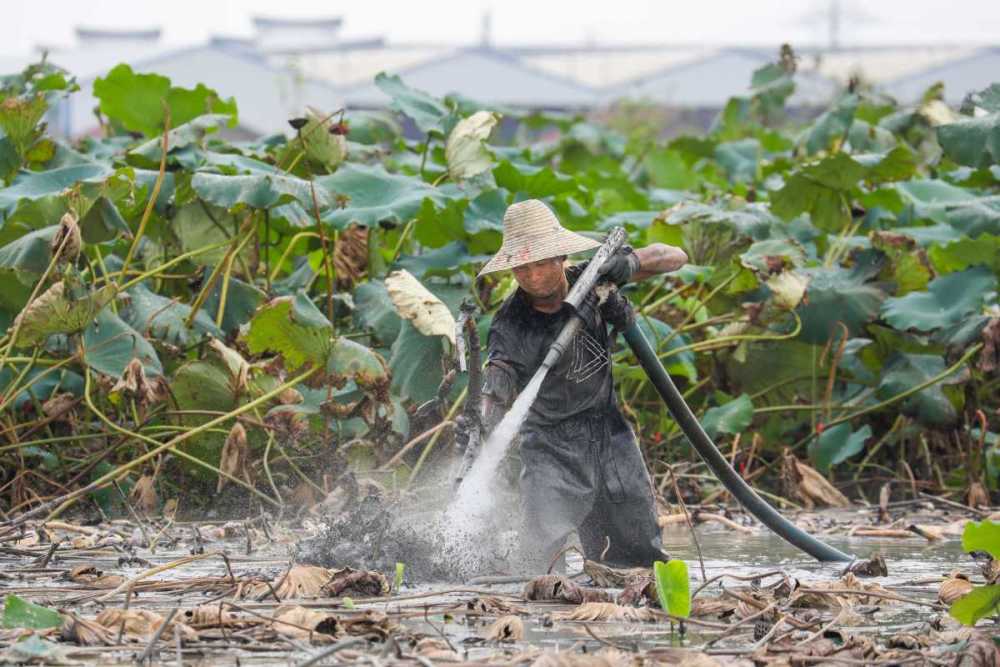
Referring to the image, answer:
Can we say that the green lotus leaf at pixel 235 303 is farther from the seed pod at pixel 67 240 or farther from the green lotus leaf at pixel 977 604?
the green lotus leaf at pixel 977 604

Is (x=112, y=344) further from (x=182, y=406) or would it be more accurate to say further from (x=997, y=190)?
(x=997, y=190)

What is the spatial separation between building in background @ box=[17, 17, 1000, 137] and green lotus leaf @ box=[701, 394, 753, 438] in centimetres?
2197

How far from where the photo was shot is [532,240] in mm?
4895

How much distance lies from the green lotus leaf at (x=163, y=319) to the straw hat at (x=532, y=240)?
2.43 m

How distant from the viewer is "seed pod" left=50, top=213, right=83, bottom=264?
19.1 feet

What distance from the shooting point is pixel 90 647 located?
3.63m

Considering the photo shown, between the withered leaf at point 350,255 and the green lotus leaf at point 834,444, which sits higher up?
the withered leaf at point 350,255

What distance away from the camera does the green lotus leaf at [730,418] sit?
7.39m

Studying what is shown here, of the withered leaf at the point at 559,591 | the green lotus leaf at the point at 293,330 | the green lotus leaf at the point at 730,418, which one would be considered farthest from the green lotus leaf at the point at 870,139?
the withered leaf at the point at 559,591

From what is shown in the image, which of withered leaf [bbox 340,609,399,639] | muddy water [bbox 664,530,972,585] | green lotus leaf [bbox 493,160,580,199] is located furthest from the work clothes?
green lotus leaf [bbox 493,160,580,199]

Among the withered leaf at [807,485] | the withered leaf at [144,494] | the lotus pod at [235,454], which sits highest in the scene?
the lotus pod at [235,454]

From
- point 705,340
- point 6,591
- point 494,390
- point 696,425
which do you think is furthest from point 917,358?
point 6,591

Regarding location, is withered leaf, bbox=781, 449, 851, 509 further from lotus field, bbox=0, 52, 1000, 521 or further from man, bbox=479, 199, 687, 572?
man, bbox=479, 199, 687, 572

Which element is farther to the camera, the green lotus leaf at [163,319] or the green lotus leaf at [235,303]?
the green lotus leaf at [235,303]
